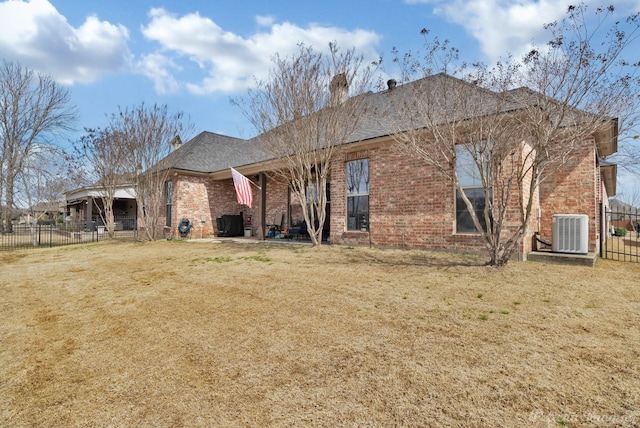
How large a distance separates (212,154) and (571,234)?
1590cm

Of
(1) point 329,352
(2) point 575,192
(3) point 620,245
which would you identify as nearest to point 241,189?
(1) point 329,352

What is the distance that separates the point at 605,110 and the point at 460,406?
5602 millimetres

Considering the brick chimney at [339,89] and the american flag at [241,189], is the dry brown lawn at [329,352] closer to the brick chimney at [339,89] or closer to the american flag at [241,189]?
the brick chimney at [339,89]

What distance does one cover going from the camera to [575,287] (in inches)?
179

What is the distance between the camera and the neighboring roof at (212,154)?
1446 cm

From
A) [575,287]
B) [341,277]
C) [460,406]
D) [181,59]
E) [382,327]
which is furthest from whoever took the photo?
[181,59]

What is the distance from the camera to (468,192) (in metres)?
7.73

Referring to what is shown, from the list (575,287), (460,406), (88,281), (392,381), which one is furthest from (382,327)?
(88,281)

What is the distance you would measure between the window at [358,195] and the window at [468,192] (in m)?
2.81

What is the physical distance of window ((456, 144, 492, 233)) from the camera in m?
7.57

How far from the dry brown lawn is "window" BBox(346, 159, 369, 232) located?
14.7 feet

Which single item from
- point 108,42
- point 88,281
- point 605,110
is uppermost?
point 108,42

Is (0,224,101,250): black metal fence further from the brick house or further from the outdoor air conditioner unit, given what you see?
the outdoor air conditioner unit

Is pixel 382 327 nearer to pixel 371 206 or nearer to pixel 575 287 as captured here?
pixel 575 287
